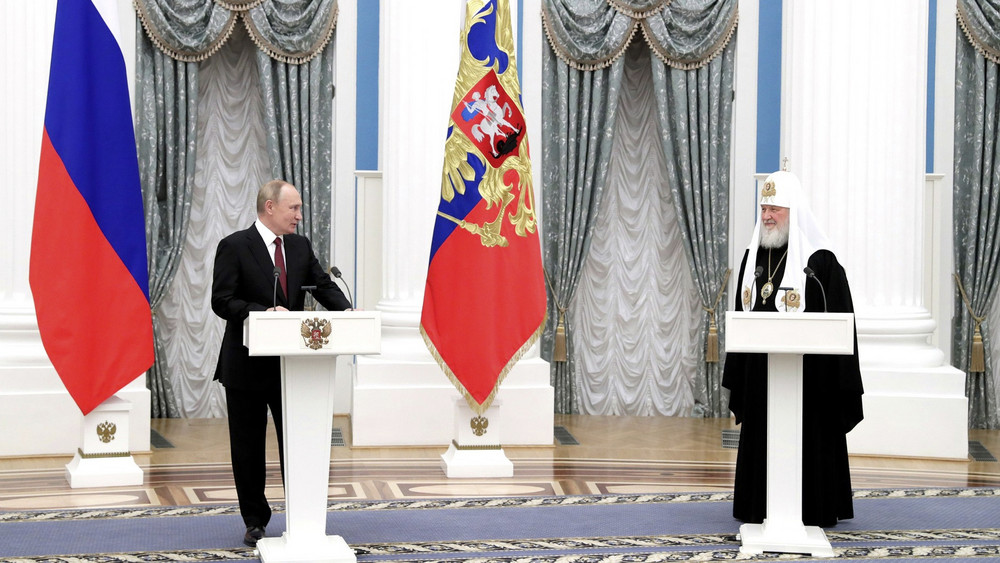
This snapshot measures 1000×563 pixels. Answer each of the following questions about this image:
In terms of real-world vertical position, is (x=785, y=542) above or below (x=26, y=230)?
below

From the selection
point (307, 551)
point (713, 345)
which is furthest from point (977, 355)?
point (307, 551)

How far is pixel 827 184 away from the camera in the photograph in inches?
302

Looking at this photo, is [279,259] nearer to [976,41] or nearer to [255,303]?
[255,303]

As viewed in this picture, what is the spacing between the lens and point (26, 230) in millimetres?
7332

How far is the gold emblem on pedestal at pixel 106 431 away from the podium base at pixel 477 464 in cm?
190

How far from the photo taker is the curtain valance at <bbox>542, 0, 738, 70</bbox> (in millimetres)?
8898

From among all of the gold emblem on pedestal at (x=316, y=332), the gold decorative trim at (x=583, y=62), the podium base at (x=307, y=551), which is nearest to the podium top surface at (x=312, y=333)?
the gold emblem on pedestal at (x=316, y=332)

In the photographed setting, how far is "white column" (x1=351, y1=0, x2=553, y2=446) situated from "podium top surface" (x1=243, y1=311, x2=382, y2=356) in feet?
10.4

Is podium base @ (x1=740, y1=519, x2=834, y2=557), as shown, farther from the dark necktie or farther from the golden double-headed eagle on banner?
the golden double-headed eagle on banner

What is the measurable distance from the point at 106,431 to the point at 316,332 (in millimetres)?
2545

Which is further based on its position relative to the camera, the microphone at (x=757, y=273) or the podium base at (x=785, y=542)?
the microphone at (x=757, y=273)

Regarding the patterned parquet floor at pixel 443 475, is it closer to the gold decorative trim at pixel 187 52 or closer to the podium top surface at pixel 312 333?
the podium top surface at pixel 312 333

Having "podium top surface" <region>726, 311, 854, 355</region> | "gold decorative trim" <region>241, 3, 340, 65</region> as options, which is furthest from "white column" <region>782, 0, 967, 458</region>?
"gold decorative trim" <region>241, 3, 340, 65</region>

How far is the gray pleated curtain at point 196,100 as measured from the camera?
8.42 metres
